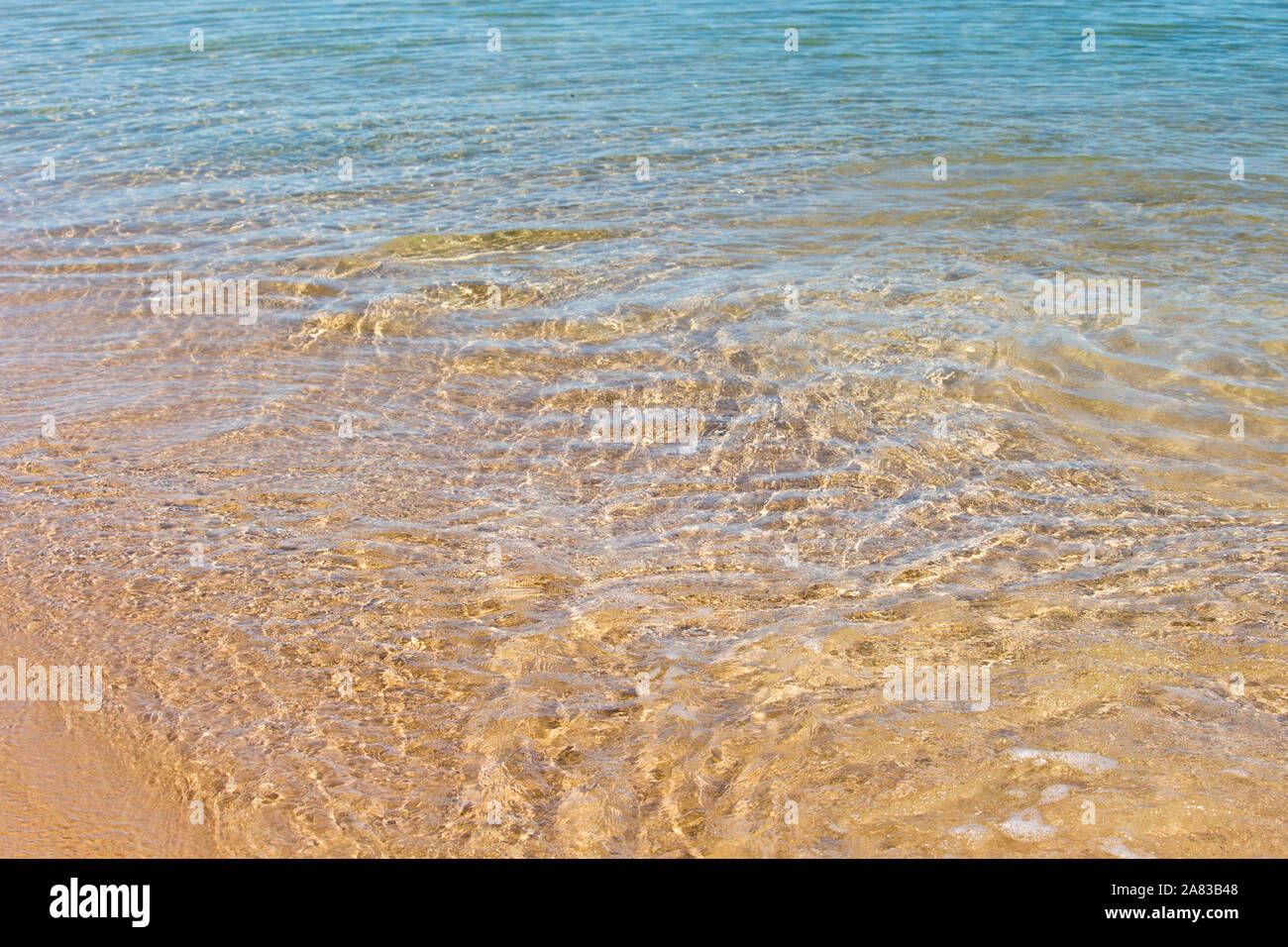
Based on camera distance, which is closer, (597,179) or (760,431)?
(760,431)

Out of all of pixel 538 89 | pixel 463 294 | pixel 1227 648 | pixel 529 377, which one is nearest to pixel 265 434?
pixel 529 377

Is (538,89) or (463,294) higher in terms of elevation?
(538,89)

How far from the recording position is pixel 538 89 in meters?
13.2

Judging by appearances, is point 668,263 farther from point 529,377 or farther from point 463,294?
point 529,377

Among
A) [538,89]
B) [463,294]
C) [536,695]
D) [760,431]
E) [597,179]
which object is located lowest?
[536,695]

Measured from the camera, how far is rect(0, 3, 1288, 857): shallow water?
11.8ft

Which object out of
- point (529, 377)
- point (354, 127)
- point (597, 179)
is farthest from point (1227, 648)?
point (354, 127)

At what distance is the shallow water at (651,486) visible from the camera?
3.59m

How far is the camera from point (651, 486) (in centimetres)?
539

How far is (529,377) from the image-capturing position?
259 inches
